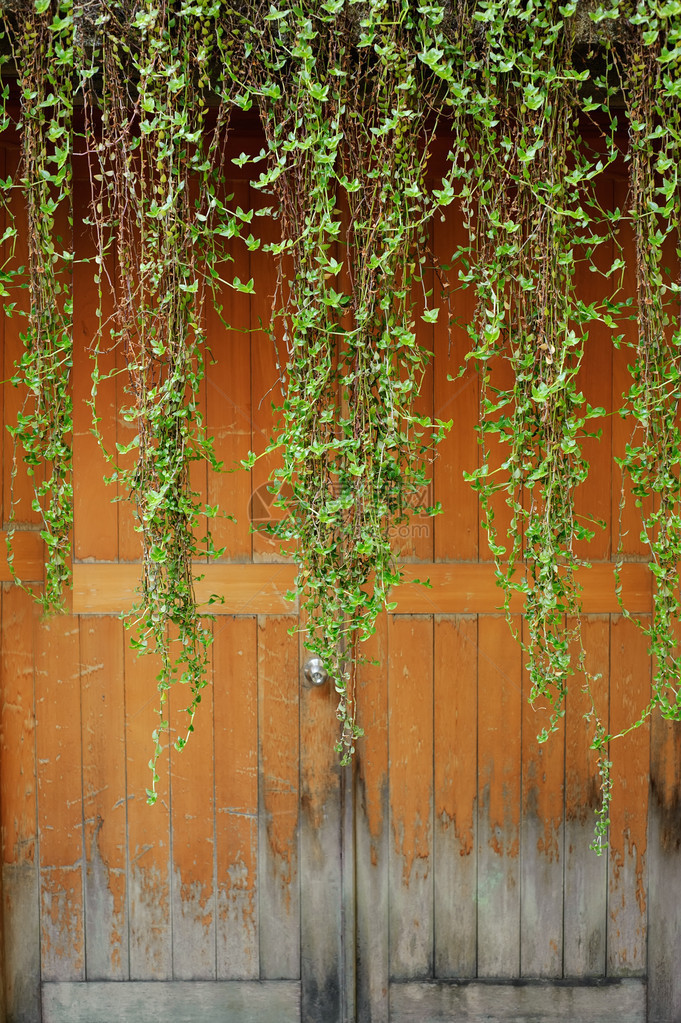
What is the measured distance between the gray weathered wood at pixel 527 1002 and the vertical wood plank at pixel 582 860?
0.21ft

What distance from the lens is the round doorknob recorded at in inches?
93.1

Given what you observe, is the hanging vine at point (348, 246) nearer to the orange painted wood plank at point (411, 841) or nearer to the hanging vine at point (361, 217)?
the hanging vine at point (361, 217)

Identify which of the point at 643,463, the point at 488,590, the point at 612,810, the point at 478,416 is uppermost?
the point at 478,416

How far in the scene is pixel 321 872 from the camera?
7.92ft

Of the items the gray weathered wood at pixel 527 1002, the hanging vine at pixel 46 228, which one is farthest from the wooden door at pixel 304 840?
the hanging vine at pixel 46 228

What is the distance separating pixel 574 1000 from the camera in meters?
2.41

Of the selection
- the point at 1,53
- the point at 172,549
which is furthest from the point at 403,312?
the point at 1,53

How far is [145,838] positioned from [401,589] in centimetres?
101

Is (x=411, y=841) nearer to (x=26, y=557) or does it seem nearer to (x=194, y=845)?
(x=194, y=845)

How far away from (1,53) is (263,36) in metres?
0.63

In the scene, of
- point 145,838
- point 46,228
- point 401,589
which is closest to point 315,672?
point 401,589

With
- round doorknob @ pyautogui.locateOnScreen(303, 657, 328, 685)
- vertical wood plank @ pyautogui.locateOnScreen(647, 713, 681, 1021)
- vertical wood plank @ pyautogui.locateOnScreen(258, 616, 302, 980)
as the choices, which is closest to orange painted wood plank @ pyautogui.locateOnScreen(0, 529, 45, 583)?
vertical wood plank @ pyautogui.locateOnScreen(258, 616, 302, 980)

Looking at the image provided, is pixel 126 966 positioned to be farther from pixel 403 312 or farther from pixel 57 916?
pixel 403 312

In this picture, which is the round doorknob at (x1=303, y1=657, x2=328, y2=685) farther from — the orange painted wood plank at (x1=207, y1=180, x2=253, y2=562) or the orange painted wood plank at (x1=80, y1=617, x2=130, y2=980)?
the orange painted wood plank at (x1=80, y1=617, x2=130, y2=980)
